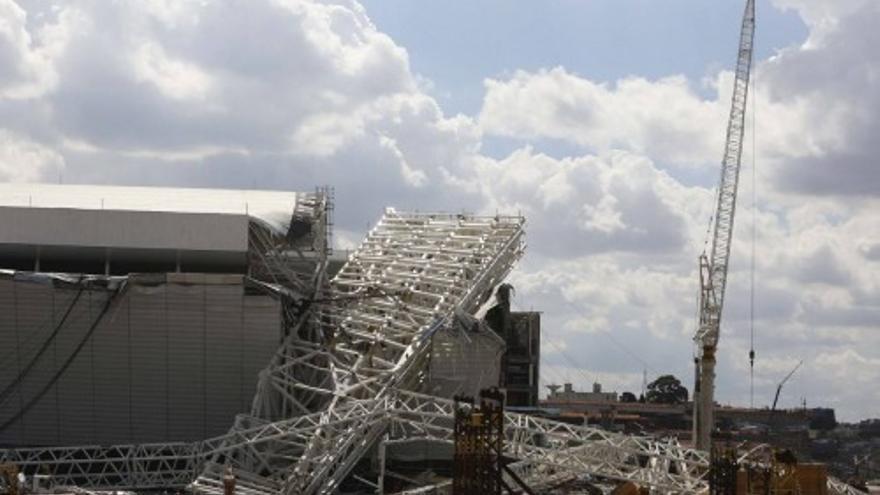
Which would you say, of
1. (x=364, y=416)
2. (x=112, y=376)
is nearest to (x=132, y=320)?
(x=112, y=376)

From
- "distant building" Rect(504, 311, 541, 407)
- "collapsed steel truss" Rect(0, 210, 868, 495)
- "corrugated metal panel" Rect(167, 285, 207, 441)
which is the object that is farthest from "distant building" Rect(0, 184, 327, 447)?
"distant building" Rect(504, 311, 541, 407)

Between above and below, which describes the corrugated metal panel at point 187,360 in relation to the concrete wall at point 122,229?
below

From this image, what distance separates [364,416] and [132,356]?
72.7 ft

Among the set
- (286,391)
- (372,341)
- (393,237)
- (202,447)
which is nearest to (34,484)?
(202,447)

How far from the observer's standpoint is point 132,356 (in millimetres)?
123562

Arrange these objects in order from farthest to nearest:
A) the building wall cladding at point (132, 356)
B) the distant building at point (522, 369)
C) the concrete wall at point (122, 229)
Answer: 1. the distant building at point (522, 369)
2. the concrete wall at point (122, 229)
3. the building wall cladding at point (132, 356)

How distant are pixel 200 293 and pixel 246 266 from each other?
7601 millimetres

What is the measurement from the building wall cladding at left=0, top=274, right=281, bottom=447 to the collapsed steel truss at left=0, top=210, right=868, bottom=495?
3567 mm

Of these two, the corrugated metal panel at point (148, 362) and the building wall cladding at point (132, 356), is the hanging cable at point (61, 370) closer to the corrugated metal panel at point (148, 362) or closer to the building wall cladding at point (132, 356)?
the building wall cladding at point (132, 356)

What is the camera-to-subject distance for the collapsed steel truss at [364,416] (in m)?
107

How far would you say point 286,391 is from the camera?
119062 mm

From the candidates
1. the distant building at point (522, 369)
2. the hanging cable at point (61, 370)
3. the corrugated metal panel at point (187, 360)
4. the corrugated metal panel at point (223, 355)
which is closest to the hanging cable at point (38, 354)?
the hanging cable at point (61, 370)

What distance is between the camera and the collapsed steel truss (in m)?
107

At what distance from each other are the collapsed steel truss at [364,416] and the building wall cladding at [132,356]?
3567mm
